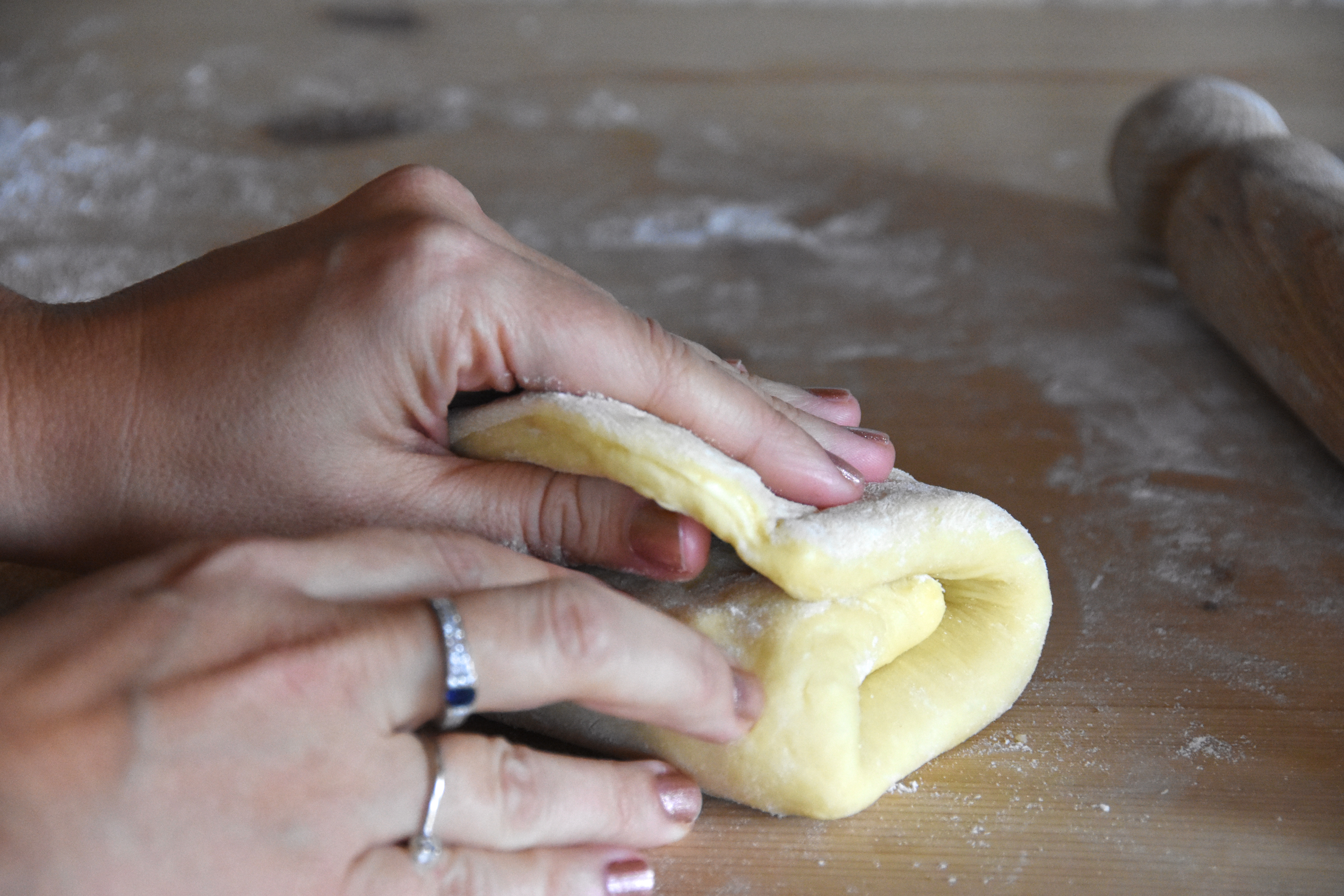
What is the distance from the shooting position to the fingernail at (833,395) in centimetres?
107

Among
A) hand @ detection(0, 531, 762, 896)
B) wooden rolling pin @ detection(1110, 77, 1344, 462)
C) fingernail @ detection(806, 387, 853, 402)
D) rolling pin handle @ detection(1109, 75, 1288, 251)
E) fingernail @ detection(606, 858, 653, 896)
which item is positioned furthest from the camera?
rolling pin handle @ detection(1109, 75, 1288, 251)

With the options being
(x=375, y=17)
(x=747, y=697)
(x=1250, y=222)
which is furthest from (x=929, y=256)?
(x=375, y=17)

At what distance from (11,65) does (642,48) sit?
1.39 m

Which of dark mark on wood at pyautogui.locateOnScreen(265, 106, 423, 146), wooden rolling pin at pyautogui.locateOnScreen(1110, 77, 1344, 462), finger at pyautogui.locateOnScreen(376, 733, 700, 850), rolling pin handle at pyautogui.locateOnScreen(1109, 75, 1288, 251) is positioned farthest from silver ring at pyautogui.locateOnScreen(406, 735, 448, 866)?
dark mark on wood at pyautogui.locateOnScreen(265, 106, 423, 146)

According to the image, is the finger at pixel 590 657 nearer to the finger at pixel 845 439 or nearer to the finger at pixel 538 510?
the finger at pixel 538 510

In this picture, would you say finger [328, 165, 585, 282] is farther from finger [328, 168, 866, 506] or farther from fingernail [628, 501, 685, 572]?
fingernail [628, 501, 685, 572]

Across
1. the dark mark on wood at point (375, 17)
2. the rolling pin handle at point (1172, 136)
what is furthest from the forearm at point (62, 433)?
the dark mark on wood at point (375, 17)

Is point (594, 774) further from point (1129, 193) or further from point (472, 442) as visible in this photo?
point (1129, 193)

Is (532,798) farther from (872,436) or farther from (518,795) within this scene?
(872,436)

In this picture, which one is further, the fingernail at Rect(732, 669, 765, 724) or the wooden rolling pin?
the wooden rolling pin

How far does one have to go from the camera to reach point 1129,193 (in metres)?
1.82

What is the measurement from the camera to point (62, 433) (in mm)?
903

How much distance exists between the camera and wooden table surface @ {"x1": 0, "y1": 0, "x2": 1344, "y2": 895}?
2.92 feet

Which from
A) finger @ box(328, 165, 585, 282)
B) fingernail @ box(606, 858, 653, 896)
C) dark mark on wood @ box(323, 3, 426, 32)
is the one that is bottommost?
fingernail @ box(606, 858, 653, 896)
